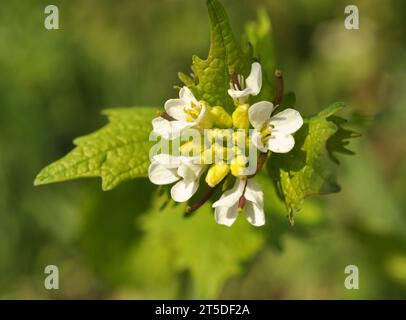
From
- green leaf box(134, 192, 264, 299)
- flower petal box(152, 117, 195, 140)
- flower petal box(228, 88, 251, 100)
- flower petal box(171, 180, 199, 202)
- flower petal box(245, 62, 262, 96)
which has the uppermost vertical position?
flower petal box(245, 62, 262, 96)

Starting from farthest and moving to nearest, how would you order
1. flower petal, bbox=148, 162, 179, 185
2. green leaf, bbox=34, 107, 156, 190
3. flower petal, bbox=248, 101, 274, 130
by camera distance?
1. green leaf, bbox=34, 107, 156, 190
2. flower petal, bbox=148, 162, 179, 185
3. flower petal, bbox=248, 101, 274, 130

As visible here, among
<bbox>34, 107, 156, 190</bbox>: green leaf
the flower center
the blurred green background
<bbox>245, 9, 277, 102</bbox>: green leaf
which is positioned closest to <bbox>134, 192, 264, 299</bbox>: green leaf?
the blurred green background

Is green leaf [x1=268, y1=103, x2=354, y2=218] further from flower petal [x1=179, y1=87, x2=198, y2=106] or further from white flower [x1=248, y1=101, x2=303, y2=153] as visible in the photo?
flower petal [x1=179, y1=87, x2=198, y2=106]

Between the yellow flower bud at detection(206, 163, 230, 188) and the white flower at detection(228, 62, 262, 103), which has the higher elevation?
the white flower at detection(228, 62, 262, 103)

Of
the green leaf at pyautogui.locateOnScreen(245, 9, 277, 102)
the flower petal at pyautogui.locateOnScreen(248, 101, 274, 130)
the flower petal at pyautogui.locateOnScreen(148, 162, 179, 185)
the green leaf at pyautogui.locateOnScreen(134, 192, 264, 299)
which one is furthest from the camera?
the green leaf at pyautogui.locateOnScreen(134, 192, 264, 299)

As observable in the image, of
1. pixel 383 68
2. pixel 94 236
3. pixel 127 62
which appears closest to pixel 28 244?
pixel 94 236

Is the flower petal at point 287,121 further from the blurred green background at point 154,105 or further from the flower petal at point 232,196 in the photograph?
the blurred green background at point 154,105

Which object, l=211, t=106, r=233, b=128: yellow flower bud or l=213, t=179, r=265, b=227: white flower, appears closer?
l=213, t=179, r=265, b=227: white flower
